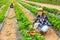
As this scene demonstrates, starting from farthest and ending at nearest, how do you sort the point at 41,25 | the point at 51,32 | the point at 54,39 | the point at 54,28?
the point at 54,28
the point at 51,32
the point at 41,25
the point at 54,39

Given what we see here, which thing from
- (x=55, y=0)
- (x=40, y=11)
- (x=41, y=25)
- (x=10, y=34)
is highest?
(x=40, y=11)

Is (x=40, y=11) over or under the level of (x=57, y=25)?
over

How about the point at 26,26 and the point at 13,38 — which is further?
the point at 26,26

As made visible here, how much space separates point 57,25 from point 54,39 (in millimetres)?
1102

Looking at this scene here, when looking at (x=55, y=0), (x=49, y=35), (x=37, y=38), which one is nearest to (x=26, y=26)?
(x=49, y=35)

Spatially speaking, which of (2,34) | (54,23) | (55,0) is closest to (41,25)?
(54,23)

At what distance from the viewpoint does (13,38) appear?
7711 mm

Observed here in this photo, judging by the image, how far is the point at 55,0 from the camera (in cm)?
2886

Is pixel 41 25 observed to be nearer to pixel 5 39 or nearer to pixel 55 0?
pixel 5 39

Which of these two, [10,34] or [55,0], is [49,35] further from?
[55,0]

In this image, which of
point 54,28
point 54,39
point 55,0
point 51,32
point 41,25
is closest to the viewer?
point 54,39

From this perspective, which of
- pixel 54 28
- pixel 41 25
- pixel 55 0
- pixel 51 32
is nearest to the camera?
pixel 41 25

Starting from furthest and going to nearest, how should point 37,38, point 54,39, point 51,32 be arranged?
point 51,32
point 54,39
point 37,38

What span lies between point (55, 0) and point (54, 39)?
868 inches
